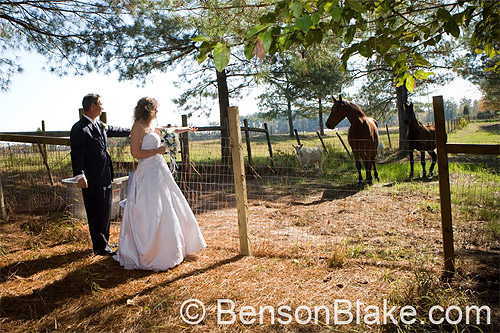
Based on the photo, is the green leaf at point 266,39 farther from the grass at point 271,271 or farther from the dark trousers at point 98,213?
the dark trousers at point 98,213

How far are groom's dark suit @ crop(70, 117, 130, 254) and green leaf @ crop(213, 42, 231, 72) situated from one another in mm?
2595

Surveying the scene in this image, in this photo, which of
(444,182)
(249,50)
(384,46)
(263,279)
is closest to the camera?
(249,50)

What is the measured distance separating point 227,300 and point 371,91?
1711 centimetres

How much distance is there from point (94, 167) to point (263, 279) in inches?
91.3

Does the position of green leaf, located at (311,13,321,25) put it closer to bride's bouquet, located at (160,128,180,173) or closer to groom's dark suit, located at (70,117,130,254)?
bride's bouquet, located at (160,128,180,173)

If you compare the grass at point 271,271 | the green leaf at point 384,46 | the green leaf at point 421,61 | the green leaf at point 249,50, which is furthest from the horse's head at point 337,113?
the green leaf at point 249,50

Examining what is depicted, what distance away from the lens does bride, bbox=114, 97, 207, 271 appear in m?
3.73

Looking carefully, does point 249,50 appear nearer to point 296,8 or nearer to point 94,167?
point 296,8

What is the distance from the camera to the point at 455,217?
5.13m

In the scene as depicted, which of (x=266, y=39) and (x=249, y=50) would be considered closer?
(x=266, y=39)

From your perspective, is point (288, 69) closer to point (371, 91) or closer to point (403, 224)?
point (371, 91)

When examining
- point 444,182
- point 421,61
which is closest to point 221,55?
point 421,61

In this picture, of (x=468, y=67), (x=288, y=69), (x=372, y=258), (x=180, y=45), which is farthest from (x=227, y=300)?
(x=468, y=67)

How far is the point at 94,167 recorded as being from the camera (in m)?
4.02
